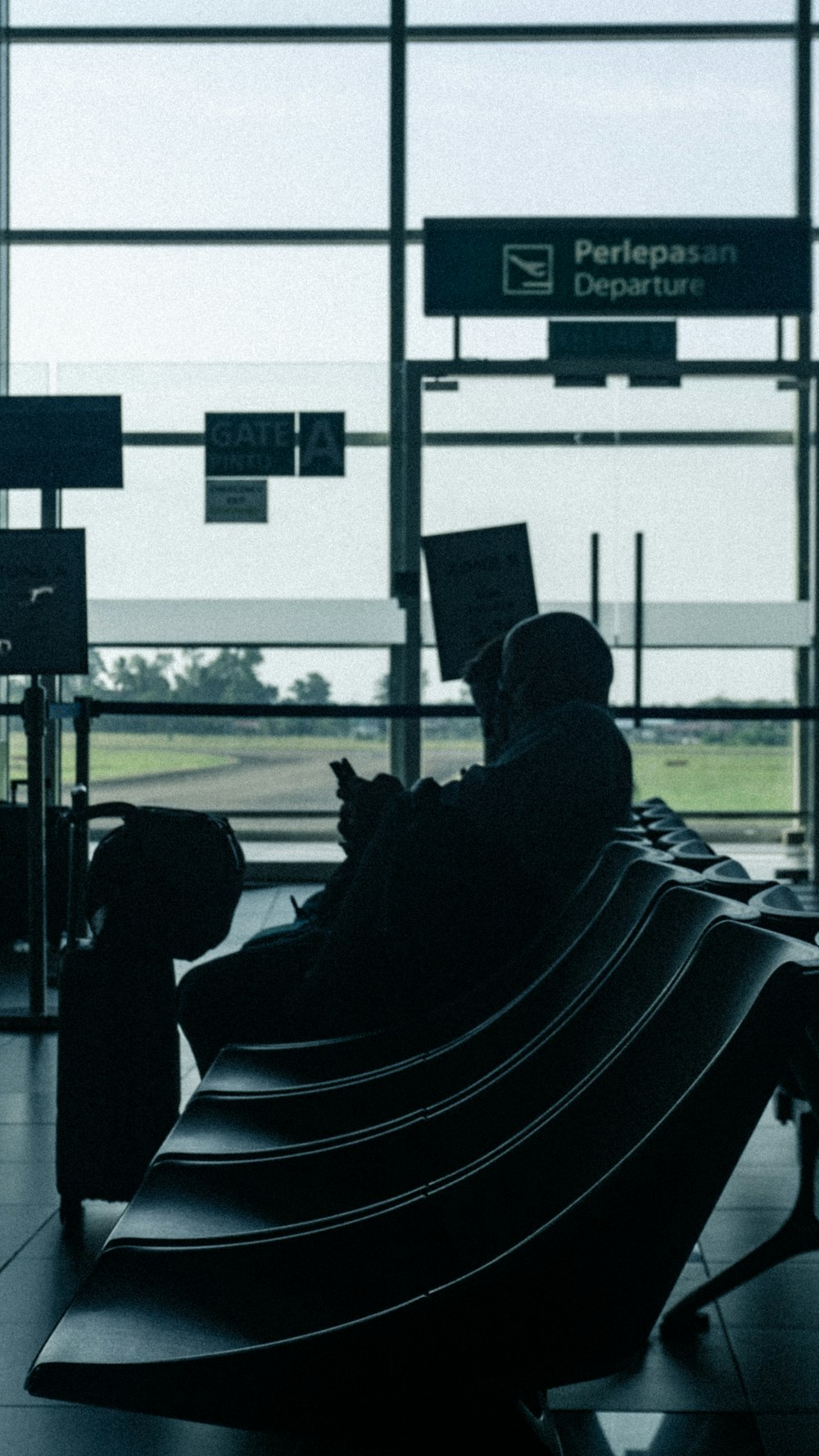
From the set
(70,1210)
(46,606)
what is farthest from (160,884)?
(46,606)

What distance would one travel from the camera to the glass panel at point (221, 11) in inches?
295

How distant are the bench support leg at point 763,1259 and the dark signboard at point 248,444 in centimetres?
464

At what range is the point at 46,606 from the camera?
443cm

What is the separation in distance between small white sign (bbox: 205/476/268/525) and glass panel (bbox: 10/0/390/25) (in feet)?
8.66

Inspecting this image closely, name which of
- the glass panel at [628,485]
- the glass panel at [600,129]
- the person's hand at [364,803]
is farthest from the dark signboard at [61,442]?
the glass panel at [600,129]

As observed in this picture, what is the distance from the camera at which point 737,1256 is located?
7.87 feet

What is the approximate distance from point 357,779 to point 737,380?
4677 mm

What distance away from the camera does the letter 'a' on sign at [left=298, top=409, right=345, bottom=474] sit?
6.45 m

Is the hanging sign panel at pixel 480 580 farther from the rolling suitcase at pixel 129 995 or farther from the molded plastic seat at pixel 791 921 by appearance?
the molded plastic seat at pixel 791 921

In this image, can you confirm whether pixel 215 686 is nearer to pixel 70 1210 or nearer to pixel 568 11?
pixel 568 11

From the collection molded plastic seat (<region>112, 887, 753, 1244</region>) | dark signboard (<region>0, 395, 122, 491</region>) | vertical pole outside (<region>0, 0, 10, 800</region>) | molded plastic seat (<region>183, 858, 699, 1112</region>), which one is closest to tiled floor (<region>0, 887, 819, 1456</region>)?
molded plastic seat (<region>112, 887, 753, 1244</region>)

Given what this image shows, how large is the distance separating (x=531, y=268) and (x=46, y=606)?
3.27m

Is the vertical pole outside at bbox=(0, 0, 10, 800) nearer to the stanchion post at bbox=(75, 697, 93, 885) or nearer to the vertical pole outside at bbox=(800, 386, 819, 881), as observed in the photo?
the stanchion post at bbox=(75, 697, 93, 885)

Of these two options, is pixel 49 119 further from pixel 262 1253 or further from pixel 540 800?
pixel 262 1253
